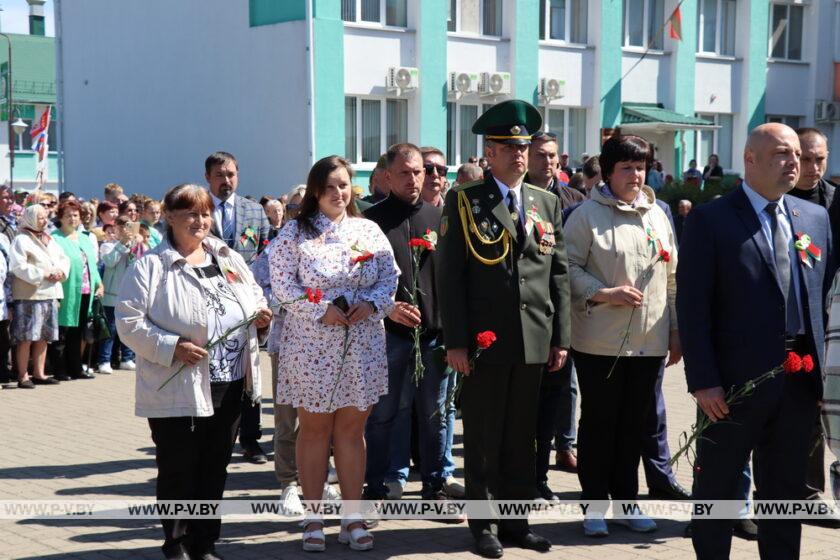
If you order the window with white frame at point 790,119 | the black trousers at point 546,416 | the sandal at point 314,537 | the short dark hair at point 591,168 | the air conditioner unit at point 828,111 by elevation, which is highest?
the air conditioner unit at point 828,111

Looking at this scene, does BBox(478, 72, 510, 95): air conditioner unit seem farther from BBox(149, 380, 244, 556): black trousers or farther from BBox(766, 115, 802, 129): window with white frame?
BBox(149, 380, 244, 556): black trousers

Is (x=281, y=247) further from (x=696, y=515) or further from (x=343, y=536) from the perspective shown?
(x=696, y=515)

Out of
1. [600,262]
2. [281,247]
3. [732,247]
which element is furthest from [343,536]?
[732,247]

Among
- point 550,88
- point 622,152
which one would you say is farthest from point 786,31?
point 622,152

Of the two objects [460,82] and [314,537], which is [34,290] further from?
[460,82]

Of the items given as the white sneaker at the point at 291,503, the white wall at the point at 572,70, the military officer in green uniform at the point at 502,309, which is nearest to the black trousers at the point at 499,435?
the military officer in green uniform at the point at 502,309

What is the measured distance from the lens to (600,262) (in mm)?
6625

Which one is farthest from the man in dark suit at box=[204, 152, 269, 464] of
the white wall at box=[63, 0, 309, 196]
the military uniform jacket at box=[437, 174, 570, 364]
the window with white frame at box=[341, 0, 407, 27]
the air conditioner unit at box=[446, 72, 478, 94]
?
the air conditioner unit at box=[446, 72, 478, 94]

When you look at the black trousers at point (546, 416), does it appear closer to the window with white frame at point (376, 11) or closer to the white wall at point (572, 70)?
the window with white frame at point (376, 11)

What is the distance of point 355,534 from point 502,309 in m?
1.49

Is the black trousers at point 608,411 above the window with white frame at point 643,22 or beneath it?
beneath

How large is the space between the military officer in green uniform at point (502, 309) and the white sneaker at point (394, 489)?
1.10m

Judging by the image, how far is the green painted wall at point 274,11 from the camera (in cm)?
2523

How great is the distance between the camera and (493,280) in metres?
6.21
